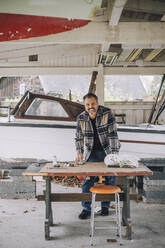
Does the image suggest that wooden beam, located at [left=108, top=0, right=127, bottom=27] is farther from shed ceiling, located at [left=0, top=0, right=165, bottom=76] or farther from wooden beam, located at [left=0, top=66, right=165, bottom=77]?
wooden beam, located at [left=0, top=66, right=165, bottom=77]

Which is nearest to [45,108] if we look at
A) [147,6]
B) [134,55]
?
[147,6]

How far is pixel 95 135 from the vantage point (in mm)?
4781

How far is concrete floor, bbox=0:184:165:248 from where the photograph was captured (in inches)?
153

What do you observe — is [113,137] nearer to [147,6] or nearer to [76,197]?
[76,197]

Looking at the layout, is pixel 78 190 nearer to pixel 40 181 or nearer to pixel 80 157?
pixel 40 181

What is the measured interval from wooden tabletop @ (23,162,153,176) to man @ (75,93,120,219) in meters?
0.58

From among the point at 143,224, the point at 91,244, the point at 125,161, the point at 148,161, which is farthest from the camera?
the point at 148,161

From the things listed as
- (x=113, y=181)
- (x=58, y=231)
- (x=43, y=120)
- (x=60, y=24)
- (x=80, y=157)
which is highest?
(x=60, y=24)

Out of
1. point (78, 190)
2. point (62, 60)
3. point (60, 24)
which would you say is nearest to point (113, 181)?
point (78, 190)

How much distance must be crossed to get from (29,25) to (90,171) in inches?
91.2

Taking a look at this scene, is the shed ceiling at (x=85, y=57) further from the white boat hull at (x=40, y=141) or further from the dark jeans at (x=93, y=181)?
the dark jeans at (x=93, y=181)

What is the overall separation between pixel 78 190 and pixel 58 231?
2.24m

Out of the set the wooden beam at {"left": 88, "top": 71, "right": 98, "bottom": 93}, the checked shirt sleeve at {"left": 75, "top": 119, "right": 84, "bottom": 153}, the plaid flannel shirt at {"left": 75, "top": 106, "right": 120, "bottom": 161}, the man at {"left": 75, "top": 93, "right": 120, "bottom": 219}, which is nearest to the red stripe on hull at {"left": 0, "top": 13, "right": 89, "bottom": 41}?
the man at {"left": 75, "top": 93, "right": 120, "bottom": 219}

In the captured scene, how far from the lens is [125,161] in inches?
161
